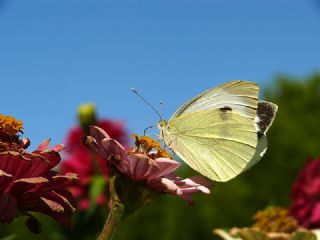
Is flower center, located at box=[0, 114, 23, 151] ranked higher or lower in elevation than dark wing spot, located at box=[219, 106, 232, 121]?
higher

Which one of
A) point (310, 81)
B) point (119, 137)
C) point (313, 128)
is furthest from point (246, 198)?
point (119, 137)

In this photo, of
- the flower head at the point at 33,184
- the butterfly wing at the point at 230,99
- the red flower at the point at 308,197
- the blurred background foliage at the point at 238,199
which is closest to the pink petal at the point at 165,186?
the flower head at the point at 33,184

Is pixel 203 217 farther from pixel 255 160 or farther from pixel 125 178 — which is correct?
pixel 125 178

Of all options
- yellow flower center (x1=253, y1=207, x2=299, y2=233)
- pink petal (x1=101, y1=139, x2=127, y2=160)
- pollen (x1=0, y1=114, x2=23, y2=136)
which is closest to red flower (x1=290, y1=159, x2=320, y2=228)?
yellow flower center (x1=253, y1=207, x2=299, y2=233)

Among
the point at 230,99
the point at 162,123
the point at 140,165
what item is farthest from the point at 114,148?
the point at 230,99

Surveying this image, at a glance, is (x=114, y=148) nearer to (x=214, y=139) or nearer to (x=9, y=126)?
(x=9, y=126)

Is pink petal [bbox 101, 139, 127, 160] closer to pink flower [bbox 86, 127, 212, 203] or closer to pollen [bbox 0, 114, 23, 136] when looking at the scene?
pink flower [bbox 86, 127, 212, 203]

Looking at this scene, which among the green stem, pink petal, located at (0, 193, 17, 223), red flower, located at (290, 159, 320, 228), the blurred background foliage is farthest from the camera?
the blurred background foliage
